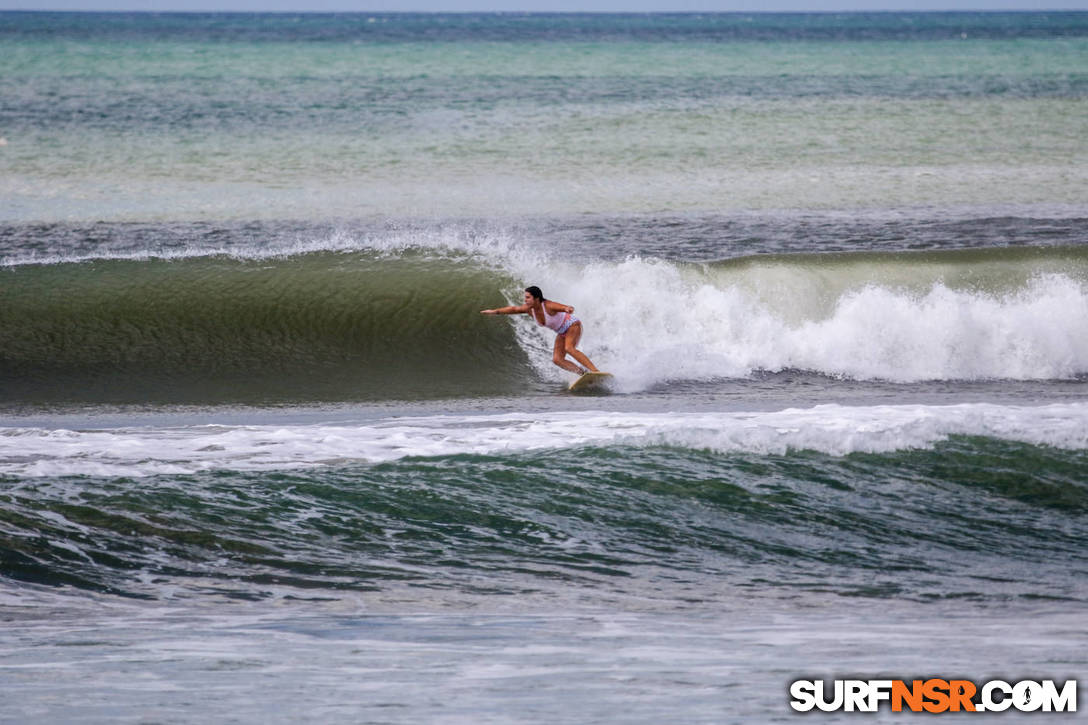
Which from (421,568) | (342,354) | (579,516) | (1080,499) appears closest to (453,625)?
(421,568)

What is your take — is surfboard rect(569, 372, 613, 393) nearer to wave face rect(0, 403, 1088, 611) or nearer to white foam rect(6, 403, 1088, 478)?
white foam rect(6, 403, 1088, 478)

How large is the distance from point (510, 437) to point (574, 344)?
2368 mm

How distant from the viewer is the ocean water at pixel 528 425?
5227 mm

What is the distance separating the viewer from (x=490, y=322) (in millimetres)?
12711

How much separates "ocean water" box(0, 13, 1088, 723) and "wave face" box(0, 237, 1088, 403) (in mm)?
49

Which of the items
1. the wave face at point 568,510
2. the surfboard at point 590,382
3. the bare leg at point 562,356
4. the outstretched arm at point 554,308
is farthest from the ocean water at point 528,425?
the outstretched arm at point 554,308

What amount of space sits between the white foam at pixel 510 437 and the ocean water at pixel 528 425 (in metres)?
0.05

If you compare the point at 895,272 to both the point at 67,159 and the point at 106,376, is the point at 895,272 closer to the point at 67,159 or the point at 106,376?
the point at 106,376

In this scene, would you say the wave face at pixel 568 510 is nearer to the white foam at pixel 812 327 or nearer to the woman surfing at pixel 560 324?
the woman surfing at pixel 560 324

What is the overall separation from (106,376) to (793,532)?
7173mm

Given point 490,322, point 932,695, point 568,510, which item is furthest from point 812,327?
point 932,695

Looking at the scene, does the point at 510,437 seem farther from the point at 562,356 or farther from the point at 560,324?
the point at 560,324

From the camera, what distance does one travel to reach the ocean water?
523 centimetres

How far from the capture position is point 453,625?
5660 mm
